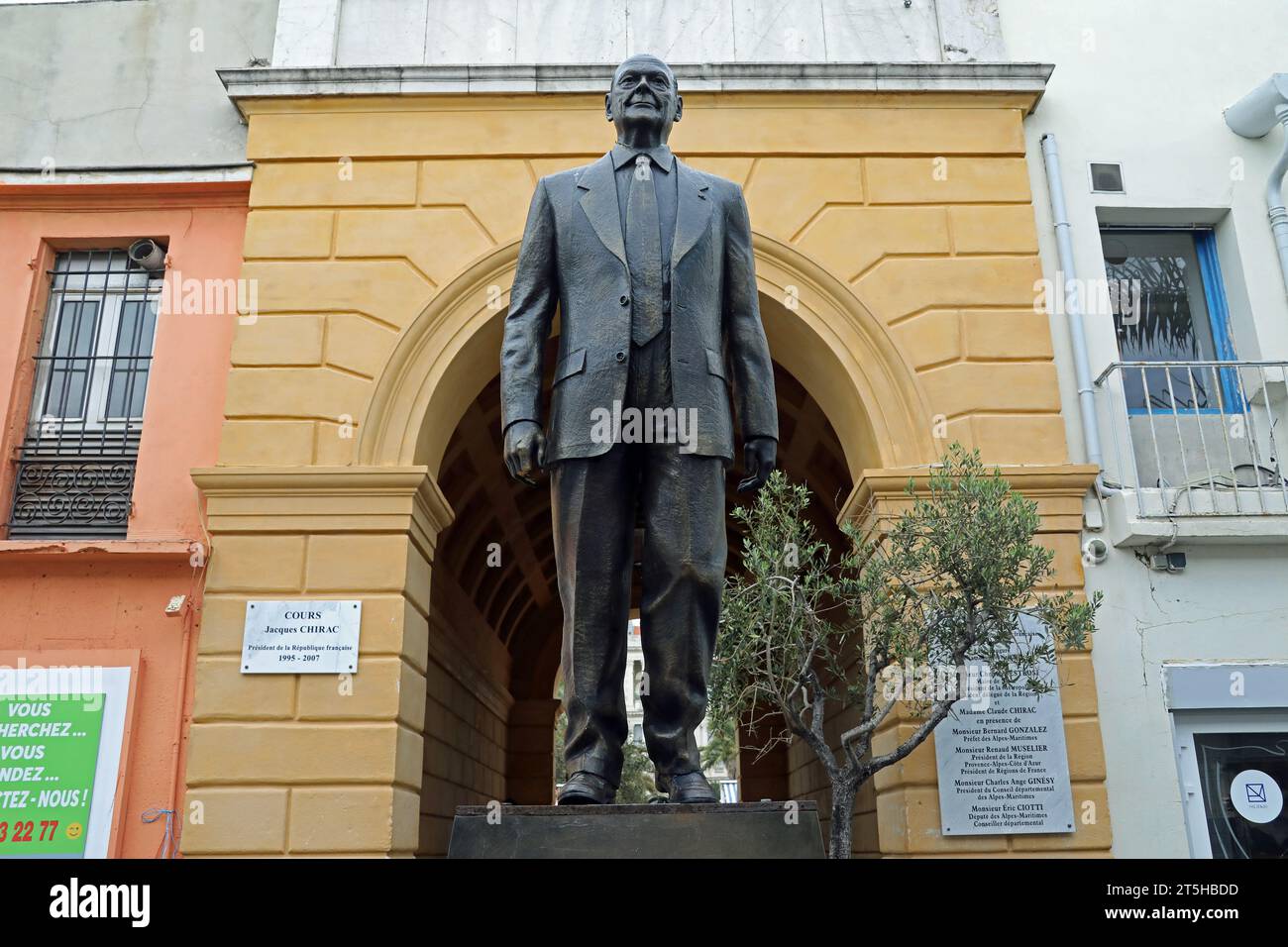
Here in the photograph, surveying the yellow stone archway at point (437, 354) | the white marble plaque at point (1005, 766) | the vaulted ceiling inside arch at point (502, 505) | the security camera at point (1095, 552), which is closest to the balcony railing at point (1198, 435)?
the security camera at point (1095, 552)

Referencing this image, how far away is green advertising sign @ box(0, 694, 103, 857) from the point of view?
27.3ft

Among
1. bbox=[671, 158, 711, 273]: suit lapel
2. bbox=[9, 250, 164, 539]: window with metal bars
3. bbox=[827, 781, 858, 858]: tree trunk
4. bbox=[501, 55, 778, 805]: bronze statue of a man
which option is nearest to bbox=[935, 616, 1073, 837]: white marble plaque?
bbox=[827, 781, 858, 858]: tree trunk

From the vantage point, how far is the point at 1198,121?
33.8ft

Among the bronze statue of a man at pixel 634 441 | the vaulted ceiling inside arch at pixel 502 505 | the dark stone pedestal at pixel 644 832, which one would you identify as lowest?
the dark stone pedestal at pixel 644 832

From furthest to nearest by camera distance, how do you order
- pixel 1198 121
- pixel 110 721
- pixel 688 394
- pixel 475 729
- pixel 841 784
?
pixel 475 729 → pixel 1198 121 → pixel 110 721 → pixel 841 784 → pixel 688 394

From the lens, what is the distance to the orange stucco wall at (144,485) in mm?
8680

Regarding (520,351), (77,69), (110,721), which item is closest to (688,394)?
(520,351)

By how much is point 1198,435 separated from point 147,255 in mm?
9434

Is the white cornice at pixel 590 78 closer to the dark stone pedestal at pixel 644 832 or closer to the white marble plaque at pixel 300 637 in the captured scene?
the white marble plaque at pixel 300 637

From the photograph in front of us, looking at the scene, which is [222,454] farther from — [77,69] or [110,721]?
[77,69]

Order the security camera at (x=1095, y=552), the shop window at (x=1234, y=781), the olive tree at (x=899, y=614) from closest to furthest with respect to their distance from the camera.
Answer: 1. the olive tree at (x=899, y=614)
2. the shop window at (x=1234, y=781)
3. the security camera at (x=1095, y=552)

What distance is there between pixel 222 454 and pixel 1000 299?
667 centimetres

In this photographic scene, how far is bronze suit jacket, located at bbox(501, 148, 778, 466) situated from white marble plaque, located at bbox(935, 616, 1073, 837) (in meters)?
4.76

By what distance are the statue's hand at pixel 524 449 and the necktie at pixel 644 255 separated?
0.51 m
